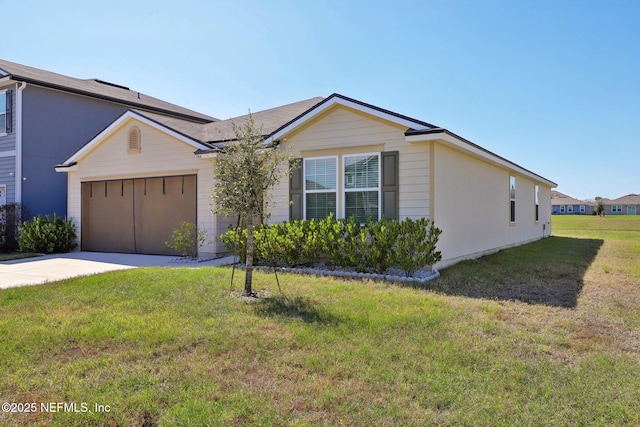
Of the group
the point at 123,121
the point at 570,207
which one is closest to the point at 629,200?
the point at 570,207

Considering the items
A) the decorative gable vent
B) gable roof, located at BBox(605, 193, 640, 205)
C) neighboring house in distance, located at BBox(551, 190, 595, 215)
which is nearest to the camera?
the decorative gable vent

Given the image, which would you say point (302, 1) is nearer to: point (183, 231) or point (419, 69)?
point (419, 69)

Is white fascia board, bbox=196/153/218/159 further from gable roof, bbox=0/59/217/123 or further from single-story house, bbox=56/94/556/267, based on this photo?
gable roof, bbox=0/59/217/123

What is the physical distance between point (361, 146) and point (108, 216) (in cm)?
873

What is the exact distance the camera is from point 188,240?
11414 mm

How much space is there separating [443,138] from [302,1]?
171 inches

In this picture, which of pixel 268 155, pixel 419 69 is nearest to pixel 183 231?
pixel 268 155

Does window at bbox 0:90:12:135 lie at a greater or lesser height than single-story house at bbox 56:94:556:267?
greater

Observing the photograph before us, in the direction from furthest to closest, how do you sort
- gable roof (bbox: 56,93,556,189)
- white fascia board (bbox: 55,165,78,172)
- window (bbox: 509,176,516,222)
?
window (bbox: 509,176,516,222) → white fascia board (bbox: 55,165,78,172) → gable roof (bbox: 56,93,556,189)

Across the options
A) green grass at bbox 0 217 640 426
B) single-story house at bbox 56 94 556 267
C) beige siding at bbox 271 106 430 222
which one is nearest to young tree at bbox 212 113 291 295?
single-story house at bbox 56 94 556 267

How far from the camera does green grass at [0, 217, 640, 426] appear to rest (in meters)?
2.99

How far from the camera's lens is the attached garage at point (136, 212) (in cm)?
1209

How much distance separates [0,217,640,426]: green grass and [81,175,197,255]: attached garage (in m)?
5.12

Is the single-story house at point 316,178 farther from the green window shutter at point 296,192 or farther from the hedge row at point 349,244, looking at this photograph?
the hedge row at point 349,244
